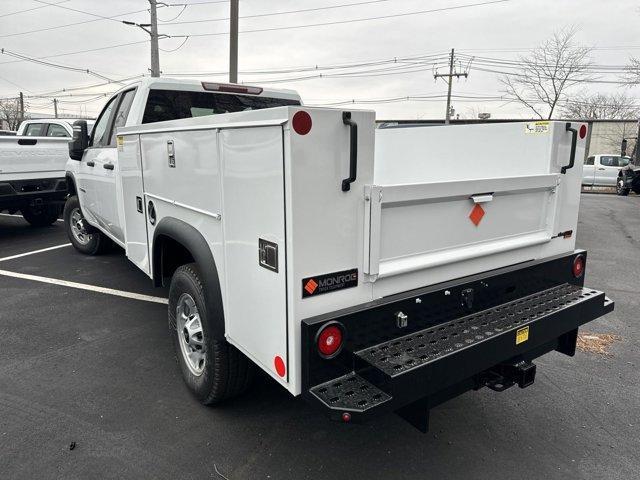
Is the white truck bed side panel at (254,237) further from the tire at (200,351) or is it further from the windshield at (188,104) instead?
the windshield at (188,104)

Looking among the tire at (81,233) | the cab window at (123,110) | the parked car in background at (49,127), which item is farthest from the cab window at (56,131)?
the cab window at (123,110)

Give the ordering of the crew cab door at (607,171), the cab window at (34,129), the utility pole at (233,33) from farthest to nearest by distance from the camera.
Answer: the crew cab door at (607,171) → the utility pole at (233,33) → the cab window at (34,129)

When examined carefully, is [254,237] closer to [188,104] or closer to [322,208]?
[322,208]

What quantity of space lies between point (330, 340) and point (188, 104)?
10.7 ft

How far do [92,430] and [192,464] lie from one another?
29.8 inches

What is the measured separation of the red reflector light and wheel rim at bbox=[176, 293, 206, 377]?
1.51 m

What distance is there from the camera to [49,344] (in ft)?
13.7

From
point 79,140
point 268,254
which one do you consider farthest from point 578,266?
point 79,140

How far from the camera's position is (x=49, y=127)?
10.9 metres

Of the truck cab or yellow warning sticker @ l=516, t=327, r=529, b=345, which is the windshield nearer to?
the truck cab

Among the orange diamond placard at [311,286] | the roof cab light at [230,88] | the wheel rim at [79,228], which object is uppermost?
the roof cab light at [230,88]

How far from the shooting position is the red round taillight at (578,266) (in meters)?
3.19

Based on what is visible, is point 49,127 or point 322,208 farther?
point 49,127

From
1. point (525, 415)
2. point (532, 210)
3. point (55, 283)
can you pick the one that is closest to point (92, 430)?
point (525, 415)
